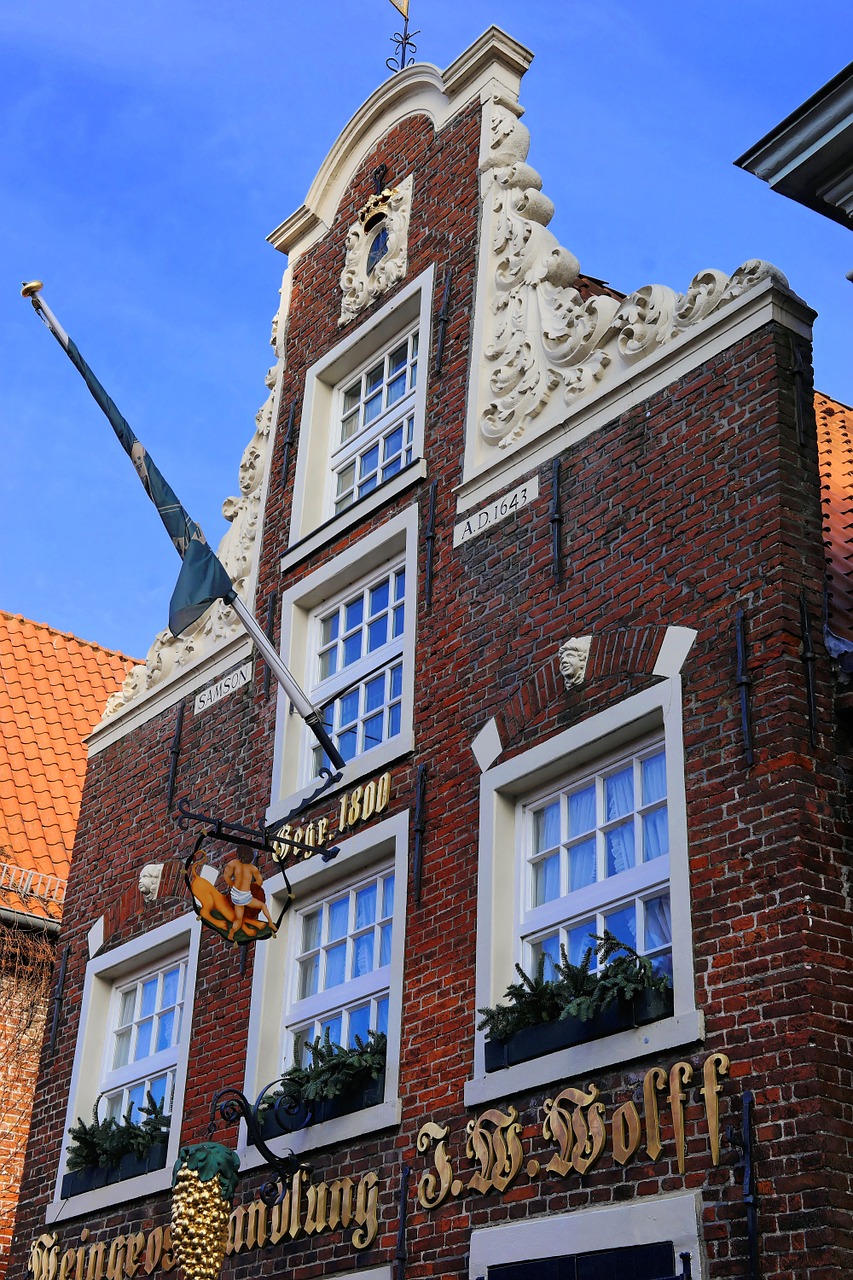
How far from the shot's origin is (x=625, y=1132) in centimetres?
807

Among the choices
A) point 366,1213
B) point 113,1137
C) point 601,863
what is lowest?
point 366,1213

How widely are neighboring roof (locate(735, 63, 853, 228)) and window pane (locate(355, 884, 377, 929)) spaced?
513 centimetres

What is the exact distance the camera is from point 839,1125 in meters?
7.28

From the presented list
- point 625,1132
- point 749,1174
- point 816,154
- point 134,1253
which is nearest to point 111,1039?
point 134,1253

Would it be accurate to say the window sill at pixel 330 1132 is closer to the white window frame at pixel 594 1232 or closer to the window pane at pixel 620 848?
the white window frame at pixel 594 1232

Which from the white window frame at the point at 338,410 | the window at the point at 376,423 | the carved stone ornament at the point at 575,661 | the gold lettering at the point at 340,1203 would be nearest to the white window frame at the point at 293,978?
the gold lettering at the point at 340,1203

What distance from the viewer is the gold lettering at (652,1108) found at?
7.88 metres

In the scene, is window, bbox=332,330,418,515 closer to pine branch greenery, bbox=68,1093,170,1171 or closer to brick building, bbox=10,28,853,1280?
brick building, bbox=10,28,853,1280

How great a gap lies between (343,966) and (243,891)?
3.01ft

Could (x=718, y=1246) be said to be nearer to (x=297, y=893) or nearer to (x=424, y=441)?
Result: (x=297, y=893)

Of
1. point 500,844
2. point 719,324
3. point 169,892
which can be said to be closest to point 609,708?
point 500,844

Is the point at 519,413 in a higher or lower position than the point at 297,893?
higher

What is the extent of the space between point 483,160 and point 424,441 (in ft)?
7.49

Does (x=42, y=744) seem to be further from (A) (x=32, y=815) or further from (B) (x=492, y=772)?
(B) (x=492, y=772)
